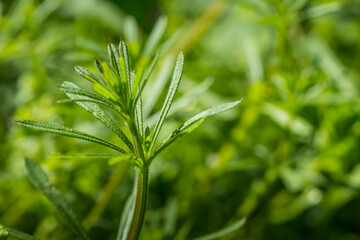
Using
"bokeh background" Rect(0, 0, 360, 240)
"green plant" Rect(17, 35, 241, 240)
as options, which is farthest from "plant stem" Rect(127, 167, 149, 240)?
"bokeh background" Rect(0, 0, 360, 240)

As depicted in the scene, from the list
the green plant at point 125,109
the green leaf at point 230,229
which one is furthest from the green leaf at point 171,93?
the green leaf at point 230,229

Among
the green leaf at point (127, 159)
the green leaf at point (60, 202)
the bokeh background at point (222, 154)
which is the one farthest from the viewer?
the bokeh background at point (222, 154)

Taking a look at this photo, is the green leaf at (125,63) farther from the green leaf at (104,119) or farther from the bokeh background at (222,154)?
the bokeh background at (222,154)

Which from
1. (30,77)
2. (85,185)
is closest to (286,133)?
(85,185)

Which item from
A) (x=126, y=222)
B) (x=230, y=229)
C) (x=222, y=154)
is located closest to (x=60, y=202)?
(x=126, y=222)

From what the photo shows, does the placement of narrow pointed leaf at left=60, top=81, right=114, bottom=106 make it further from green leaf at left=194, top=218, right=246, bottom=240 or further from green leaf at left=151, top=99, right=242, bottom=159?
green leaf at left=194, top=218, right=246, bottom=240

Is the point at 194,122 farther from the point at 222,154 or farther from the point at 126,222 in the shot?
the point at 222,154

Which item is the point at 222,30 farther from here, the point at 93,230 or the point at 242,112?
the point at 93,230

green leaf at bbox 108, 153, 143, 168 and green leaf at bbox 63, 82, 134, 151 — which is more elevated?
green leaf at bbox 63, 82, 134, 151
